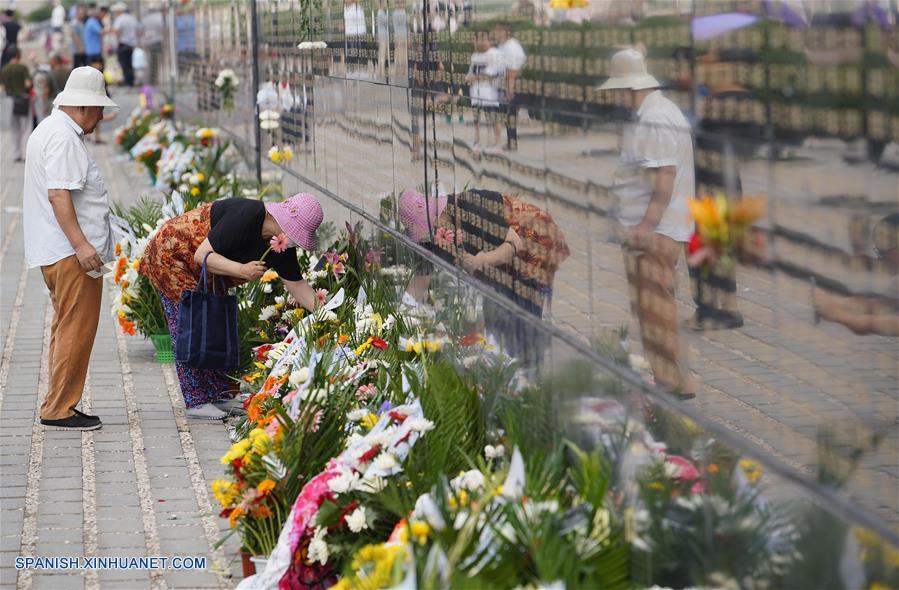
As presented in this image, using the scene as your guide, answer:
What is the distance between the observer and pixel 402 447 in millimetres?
3982

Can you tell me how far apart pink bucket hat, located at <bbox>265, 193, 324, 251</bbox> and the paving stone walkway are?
955mm

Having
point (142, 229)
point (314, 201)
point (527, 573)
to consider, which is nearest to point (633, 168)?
point (527, 573)

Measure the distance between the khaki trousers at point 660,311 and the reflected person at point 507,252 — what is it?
49 cm

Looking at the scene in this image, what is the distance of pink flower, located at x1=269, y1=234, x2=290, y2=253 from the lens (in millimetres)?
6285

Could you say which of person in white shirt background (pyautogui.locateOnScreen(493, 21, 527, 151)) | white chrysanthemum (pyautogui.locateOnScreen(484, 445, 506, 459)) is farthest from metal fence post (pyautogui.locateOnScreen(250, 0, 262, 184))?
white chrysanthemum (pyautogui.locateOnScreen(484, 445, 506, 459))

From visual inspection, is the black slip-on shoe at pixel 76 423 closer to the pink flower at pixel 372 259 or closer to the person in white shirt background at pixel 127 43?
the pink flower at pixel 372 259

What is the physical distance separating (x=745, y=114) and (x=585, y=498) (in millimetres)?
1032

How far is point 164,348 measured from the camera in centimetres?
798

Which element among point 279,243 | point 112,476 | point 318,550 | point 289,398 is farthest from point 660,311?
point 279,243

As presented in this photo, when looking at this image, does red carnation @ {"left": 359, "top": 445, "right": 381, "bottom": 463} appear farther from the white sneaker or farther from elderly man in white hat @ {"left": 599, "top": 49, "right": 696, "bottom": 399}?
the white sneaker

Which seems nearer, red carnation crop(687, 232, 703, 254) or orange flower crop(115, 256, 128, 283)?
red carnation crop(687, 232, 703, 254)

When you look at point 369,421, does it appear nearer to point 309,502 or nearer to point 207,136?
point 309,502

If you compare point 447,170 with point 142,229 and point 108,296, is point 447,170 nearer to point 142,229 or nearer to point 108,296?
point 142,229

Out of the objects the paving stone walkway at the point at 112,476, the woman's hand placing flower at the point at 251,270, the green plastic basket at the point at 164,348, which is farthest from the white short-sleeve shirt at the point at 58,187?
the green plastic basket at the point at 164,348
